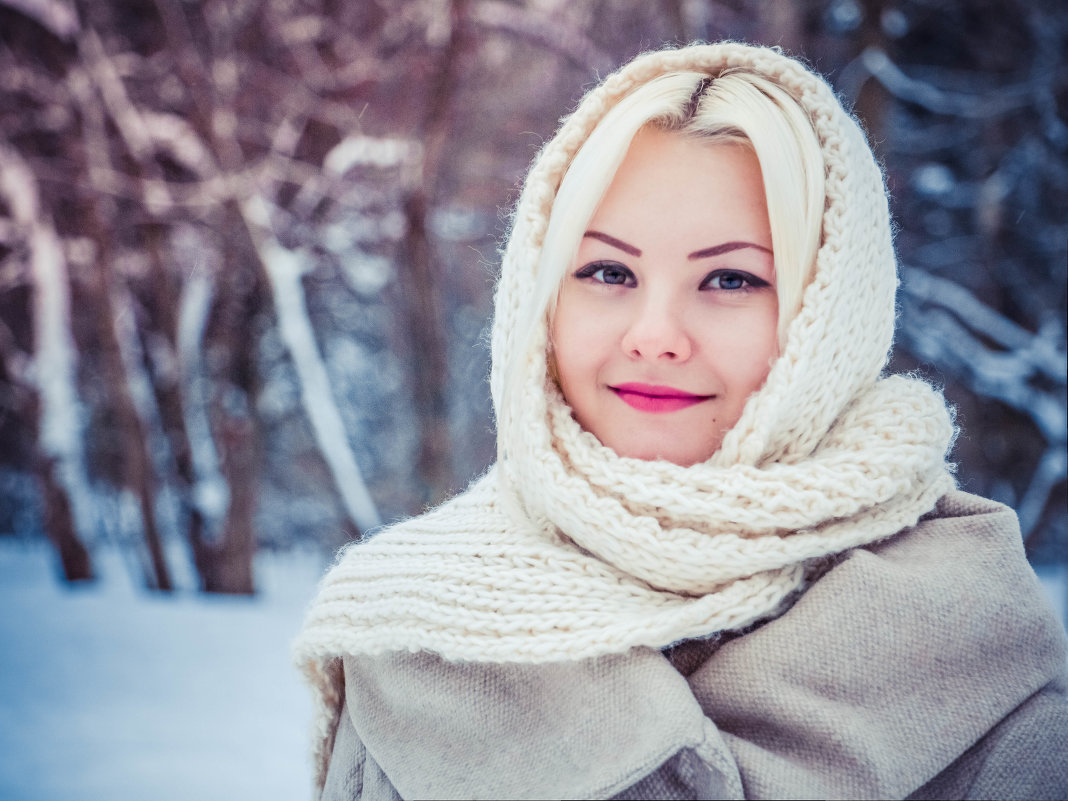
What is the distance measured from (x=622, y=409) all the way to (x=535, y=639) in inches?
13.6

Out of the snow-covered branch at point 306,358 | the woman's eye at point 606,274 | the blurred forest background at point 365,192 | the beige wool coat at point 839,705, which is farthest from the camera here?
the snow-covered branch at point 306,358

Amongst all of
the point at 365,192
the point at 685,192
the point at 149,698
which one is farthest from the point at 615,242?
the point at 365,192

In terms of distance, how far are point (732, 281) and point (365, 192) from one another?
447cm

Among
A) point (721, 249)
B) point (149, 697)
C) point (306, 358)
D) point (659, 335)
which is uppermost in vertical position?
point (721, 249)

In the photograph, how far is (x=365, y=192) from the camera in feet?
17.0

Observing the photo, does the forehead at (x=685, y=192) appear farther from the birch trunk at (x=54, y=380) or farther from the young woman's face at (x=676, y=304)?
the birch trunk at (x=54, y=380)

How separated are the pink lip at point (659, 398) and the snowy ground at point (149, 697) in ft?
6.69

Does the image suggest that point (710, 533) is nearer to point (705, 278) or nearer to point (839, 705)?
point (839, 705)

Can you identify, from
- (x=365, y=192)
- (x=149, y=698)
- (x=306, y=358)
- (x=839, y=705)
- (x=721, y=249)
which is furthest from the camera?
(x=306, y=358)

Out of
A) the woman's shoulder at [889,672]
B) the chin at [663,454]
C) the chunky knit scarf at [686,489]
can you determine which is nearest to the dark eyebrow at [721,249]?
the chunky knit scarf at [686,489]

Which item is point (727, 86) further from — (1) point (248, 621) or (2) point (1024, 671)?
(1) point (248, 621)

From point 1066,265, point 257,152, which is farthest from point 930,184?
point 257,152

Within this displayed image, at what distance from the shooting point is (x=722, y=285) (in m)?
1.12

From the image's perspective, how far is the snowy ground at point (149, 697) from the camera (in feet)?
9.25
